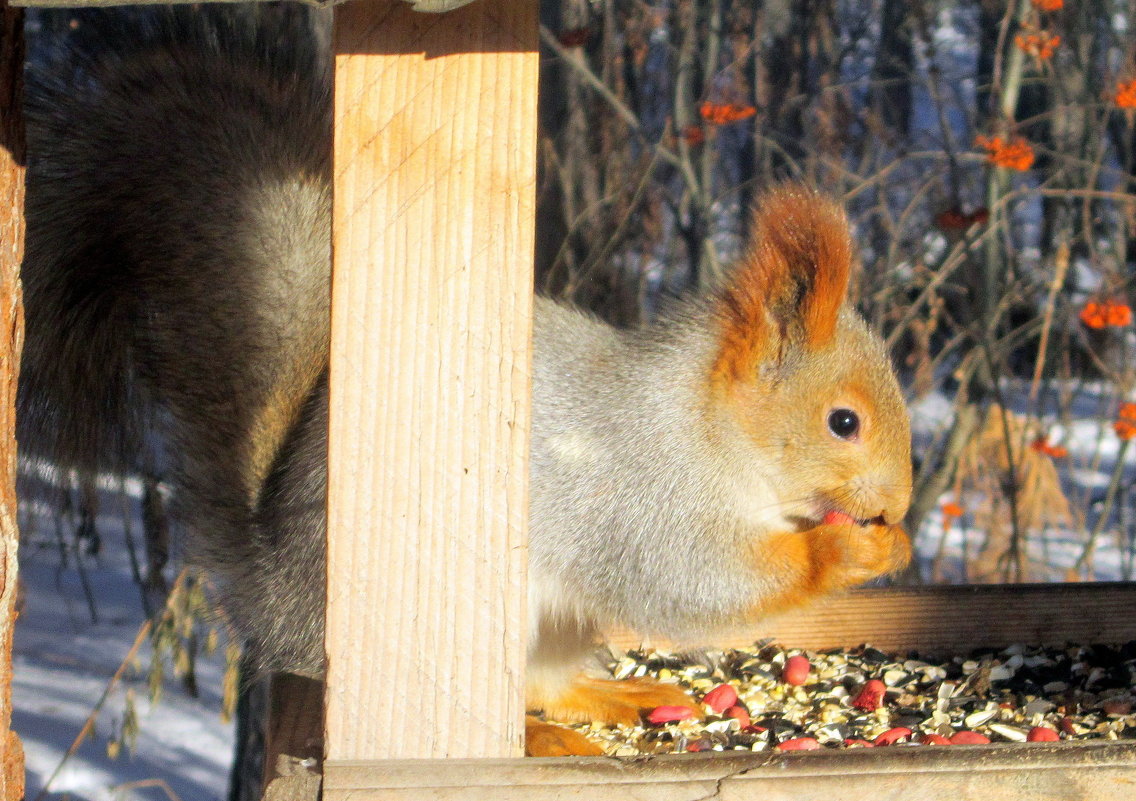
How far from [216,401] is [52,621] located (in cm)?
277

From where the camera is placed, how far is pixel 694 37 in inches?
112

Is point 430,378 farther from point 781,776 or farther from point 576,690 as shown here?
point 576,690

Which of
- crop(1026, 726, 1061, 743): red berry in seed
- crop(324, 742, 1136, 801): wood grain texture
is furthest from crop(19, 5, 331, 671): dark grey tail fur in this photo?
crop(1026, 726, 1061, 743): red berry in seed

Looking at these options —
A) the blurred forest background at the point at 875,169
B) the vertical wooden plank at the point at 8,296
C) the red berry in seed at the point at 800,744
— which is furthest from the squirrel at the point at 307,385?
the blurred forest background at the point at 875,169

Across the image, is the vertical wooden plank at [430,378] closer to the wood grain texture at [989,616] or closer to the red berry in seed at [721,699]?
the red berry in seed at [721,699]

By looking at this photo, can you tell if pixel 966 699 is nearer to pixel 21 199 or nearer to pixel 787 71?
pixel 21 199

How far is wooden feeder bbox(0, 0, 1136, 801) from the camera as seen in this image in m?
0.98

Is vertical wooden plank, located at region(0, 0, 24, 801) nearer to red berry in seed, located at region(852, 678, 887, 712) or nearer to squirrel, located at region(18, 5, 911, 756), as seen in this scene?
squirrel, located at region(18, 5, 911, 756)

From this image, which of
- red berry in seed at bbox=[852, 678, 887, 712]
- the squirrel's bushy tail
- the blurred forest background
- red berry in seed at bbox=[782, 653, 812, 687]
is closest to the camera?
the squirrel's bushy tail

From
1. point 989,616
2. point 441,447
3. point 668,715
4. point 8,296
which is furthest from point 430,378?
point 989,616

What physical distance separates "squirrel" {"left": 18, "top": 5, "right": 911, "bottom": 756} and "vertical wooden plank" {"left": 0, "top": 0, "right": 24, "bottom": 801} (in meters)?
0.38

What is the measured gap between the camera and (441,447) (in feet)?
3.30

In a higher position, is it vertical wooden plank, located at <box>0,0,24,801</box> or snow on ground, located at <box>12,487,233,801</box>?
vertical wooden plank, located at <box>0,0,24,801</box>

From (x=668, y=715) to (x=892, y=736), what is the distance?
272 millimetres
